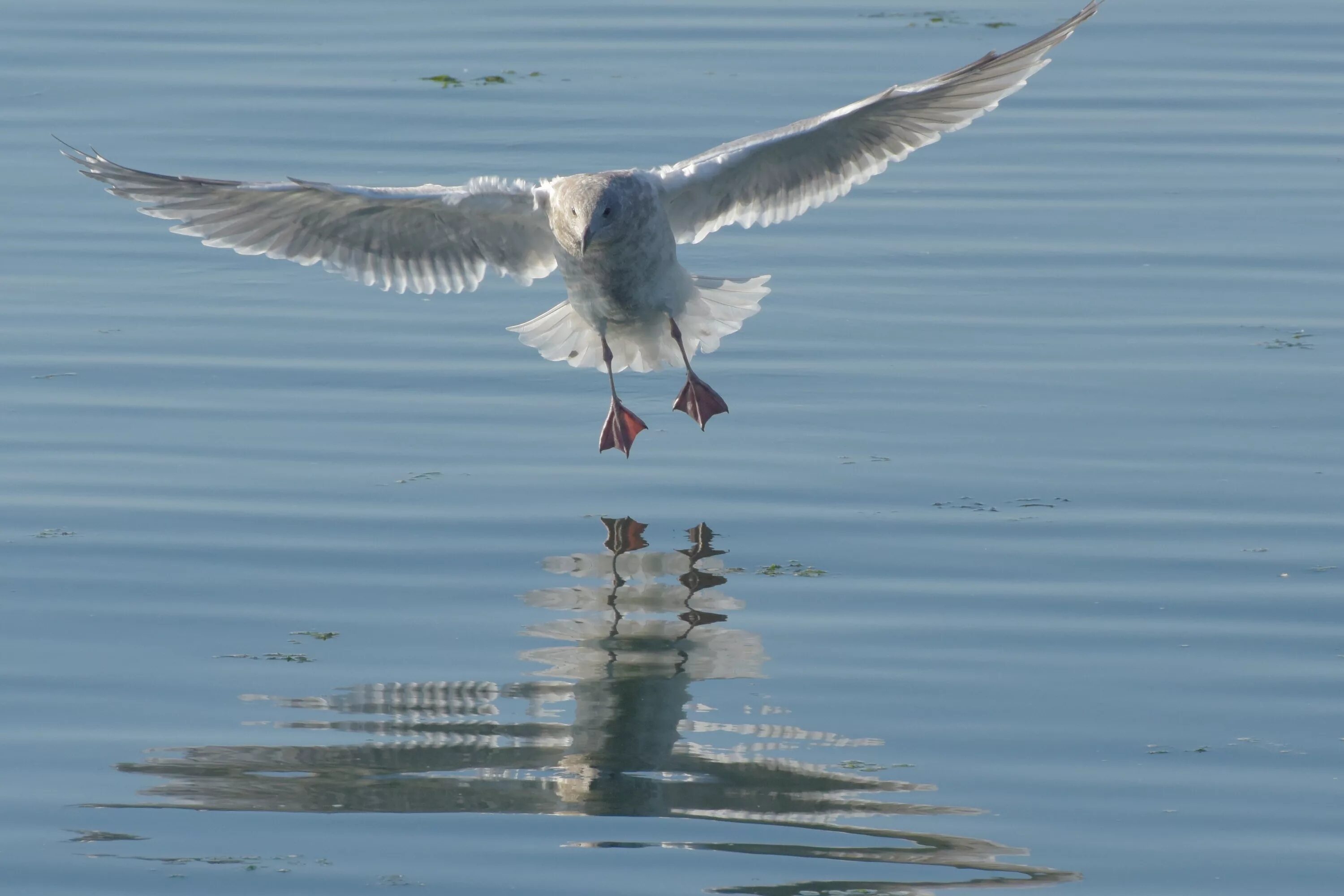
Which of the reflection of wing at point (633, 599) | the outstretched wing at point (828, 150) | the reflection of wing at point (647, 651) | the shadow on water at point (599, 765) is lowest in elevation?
the shadow on water at point (599, 765)

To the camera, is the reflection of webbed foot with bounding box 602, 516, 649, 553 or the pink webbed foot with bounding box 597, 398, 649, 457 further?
the pink webbed foot with bounding box 597, 398, 649, 457

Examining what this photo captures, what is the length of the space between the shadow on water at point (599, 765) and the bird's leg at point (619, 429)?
5.09ft

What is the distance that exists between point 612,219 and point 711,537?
1604 millimetres

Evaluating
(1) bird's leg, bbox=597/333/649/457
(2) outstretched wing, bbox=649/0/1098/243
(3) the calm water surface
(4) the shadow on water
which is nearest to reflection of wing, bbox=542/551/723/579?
(3) the calm water surface

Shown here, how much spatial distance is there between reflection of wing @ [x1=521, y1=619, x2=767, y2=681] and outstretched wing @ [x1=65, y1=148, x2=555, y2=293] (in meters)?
2.32

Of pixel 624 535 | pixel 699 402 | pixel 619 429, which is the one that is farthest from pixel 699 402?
pixel 624 535

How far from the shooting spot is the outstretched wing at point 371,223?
7.96 metres

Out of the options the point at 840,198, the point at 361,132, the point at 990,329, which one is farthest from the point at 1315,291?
the point at 361,132

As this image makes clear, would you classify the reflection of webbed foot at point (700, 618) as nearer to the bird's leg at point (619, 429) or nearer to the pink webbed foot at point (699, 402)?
the bird's leg at point (619, 429)

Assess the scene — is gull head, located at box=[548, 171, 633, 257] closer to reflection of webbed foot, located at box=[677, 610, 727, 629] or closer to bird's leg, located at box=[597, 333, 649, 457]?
bird's leg, located at box=[597, 333, 649, 457]

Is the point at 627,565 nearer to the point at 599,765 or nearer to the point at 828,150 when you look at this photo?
the point at 599,765

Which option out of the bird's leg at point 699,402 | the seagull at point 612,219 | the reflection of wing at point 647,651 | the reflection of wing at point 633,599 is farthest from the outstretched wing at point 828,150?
the reflection of wing at point 647,651

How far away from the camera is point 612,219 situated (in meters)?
8.01

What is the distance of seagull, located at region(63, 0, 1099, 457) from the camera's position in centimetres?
802
